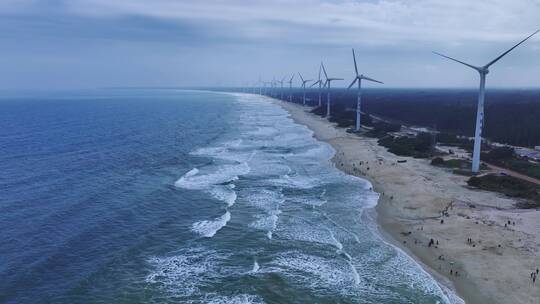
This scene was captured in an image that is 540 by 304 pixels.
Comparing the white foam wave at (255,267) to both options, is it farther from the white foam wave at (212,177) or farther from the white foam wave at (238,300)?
the white foam wave at (212,177)

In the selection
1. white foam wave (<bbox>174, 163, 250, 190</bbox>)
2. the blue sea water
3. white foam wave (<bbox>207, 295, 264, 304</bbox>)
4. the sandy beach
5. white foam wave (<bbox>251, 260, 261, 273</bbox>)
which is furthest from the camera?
white foam wave (<bbox>174, 163, 250, 190</bbox>)

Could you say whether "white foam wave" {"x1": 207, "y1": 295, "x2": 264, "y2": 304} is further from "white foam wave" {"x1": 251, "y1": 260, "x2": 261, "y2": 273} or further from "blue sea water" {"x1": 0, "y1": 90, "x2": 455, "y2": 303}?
"white foam wave" {"x1": 251, "y1": 260, "x2": 261, "y2": 273}

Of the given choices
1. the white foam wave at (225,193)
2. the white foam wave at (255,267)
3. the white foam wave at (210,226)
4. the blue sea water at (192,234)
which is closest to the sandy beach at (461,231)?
the blue sea water at (192,234)

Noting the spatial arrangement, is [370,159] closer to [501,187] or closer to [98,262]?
[501,187]

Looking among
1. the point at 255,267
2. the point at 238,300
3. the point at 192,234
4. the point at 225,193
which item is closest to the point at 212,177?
the point at 225,193

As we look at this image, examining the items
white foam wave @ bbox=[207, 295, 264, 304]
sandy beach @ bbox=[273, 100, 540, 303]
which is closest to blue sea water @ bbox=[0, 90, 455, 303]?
white foam wave @ bbox=[207, 295, 264, 304]

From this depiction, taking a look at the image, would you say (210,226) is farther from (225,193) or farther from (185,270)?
(225,193)

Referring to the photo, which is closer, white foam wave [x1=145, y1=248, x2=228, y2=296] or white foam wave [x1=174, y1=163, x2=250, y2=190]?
white foam wave [x1=145, y1=248, x2=228, y2=296]
